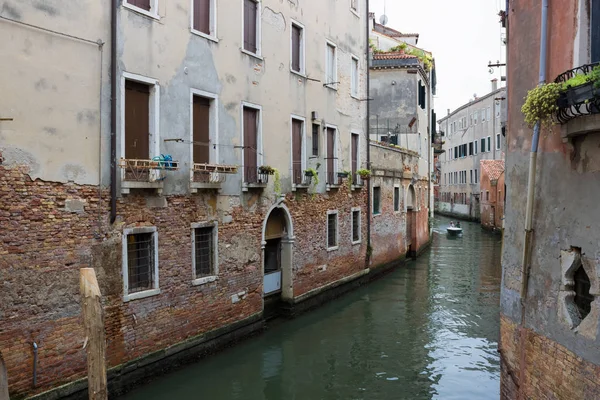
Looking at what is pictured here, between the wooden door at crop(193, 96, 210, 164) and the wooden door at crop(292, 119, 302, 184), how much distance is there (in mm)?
3316

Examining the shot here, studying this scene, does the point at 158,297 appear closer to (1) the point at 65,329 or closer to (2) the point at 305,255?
(1) the point at 65,329

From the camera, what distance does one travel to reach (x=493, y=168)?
36594mm

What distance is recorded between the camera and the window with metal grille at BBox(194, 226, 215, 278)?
941 centimetres

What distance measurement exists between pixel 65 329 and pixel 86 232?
1353mm

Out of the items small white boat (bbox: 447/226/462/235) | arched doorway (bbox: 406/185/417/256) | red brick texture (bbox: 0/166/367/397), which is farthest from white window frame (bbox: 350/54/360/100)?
small white boat (bbox: 447/226/462/235)

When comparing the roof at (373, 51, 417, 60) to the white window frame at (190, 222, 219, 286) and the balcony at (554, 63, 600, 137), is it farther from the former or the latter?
the balcony at (554, 63, 600, 137)

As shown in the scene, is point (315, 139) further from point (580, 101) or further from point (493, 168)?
point (493, 168)

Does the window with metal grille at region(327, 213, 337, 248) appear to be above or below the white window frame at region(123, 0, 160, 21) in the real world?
below

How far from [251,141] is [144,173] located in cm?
333

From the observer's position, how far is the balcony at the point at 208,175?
360 inches

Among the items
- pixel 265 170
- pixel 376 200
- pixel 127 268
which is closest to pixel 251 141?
pixel 265 170

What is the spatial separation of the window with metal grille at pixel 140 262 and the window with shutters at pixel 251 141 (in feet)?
9.38

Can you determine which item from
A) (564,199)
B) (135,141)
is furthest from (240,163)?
(564,199)

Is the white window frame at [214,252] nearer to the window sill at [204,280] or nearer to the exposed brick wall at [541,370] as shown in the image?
the window sill at [204,280]
